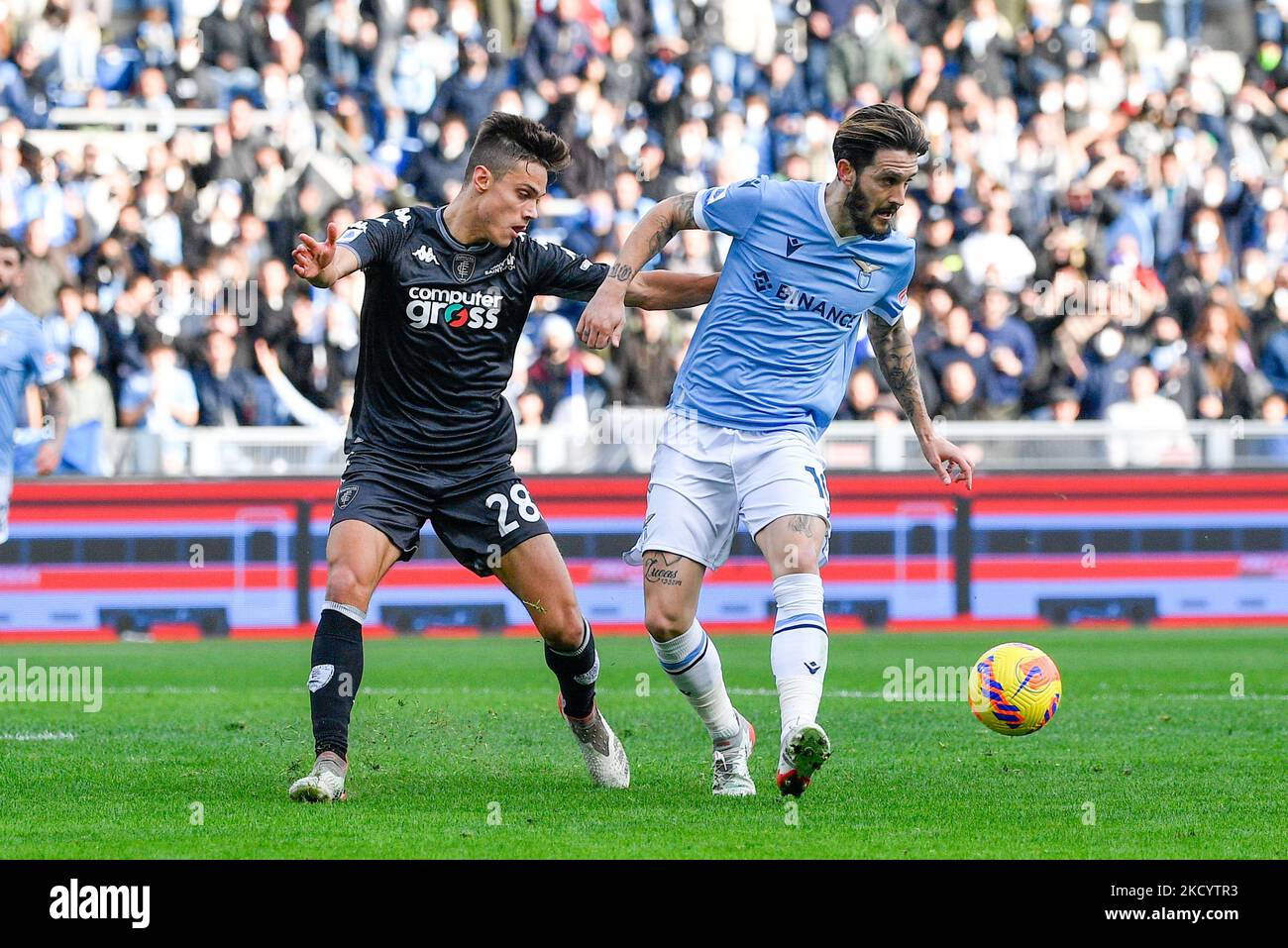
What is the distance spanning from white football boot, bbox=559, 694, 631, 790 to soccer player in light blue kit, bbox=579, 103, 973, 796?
40 centimetres

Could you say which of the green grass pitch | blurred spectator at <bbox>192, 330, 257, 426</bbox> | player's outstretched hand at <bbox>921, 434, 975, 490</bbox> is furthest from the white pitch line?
blurred spectator at <bbox>192, 330, 257, 426</bbox>

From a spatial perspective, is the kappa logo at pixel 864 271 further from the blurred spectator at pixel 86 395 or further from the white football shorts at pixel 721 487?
the blurred spectator at pixel 86 395

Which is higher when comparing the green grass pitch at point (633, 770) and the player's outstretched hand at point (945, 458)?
the player's outstretched hand at point (945, 458)

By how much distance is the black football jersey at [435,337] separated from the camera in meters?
7.71

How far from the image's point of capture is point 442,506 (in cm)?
779

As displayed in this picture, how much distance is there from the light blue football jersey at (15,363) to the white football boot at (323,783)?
5901 mm

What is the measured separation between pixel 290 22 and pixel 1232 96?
32.7ft

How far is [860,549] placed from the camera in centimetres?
1625

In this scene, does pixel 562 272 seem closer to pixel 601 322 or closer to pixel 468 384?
pixel 468 384

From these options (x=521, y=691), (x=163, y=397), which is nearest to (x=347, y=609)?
(x=521, y=691)

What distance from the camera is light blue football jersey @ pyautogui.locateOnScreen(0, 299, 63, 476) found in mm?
12438

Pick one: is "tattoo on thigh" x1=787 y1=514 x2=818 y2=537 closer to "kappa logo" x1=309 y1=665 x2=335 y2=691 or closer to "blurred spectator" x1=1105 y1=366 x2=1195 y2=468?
"kappa logo" x1=309 y1=665 x2=335 y2=691

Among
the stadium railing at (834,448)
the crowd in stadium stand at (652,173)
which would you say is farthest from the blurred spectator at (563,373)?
the stadium railing at (834,448)

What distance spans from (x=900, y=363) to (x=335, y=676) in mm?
2554
